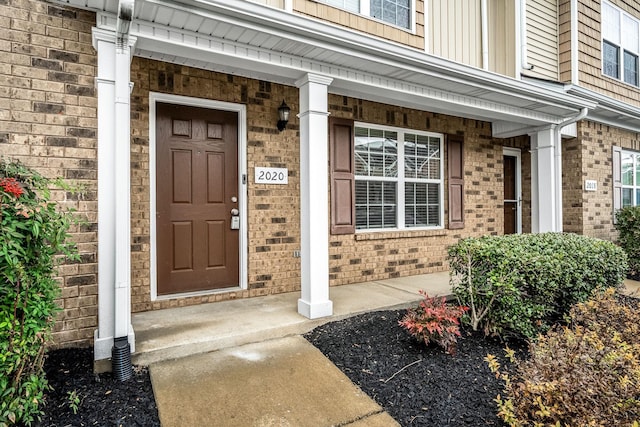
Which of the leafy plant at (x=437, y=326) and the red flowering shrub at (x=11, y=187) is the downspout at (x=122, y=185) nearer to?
the red flowering shrub at (x=11, y=187)

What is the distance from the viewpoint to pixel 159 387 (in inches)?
94.6

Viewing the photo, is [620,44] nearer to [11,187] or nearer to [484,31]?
[484,31]

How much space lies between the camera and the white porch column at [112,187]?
267 cm

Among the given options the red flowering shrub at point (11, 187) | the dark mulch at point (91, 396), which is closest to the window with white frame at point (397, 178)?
the dark mulch at point (91, 396)

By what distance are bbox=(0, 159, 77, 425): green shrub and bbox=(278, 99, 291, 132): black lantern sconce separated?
8.61 ft

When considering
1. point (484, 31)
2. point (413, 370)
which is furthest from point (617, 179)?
point (413, 370)

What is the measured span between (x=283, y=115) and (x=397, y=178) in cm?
201

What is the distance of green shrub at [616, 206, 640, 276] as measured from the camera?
6113 mm

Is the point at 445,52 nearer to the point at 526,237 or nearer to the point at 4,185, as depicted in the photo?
the point at 526,237

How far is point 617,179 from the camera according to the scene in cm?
702

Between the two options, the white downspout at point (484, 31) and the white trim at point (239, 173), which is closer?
the white trim at point (239, 173)

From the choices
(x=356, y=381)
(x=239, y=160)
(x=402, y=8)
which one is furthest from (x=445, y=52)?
(x=356, y=381)

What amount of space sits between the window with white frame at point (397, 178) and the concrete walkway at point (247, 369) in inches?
66.2

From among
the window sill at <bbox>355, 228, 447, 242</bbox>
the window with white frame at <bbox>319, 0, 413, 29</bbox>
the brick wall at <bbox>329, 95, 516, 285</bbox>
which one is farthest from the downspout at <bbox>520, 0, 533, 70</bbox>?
the window sill at <bbox>355, 228, 447, 242</bbox>
